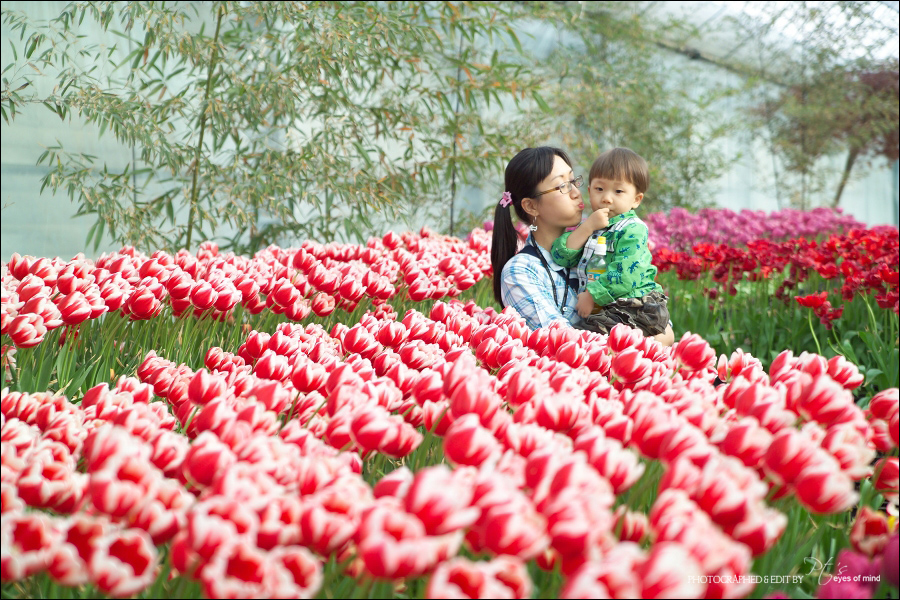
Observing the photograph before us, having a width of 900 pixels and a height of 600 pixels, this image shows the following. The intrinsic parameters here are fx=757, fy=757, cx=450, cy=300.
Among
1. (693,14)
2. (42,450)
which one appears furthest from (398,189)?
(693,14)

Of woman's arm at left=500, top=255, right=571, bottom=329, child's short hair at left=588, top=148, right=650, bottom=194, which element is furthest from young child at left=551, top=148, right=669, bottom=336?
woman's arm at left=500, top=255, right=571, bottom=329

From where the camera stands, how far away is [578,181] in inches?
90.3

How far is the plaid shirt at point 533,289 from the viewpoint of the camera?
2.14m

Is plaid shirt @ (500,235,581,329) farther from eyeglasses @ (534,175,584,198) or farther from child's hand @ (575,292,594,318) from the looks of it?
eyeglasses @ (534,175,584,198)

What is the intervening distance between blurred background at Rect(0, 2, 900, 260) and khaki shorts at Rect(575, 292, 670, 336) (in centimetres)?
135

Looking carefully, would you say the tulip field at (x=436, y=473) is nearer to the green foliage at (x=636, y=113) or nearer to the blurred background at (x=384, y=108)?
the blurred background at (x=384, y=108)

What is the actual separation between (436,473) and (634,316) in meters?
1.65

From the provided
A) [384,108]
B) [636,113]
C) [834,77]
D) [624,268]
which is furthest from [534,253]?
[834,77]

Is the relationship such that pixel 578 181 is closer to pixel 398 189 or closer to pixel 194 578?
pixel 398 189

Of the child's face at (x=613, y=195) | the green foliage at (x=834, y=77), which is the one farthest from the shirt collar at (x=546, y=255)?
the green foliage at (x=834, y=77)

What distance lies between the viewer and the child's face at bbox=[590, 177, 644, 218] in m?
2.31

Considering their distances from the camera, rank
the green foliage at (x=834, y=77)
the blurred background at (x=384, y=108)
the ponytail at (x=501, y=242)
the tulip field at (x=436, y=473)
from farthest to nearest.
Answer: the green foliage at (x=834, y=77) → the blurred background at (x=384, y=108) → the ponytail at (x=501, y=242) → the tulip field at (x=436, y=473)

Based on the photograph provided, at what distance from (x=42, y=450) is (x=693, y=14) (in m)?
11.3

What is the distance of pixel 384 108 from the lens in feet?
12.1
